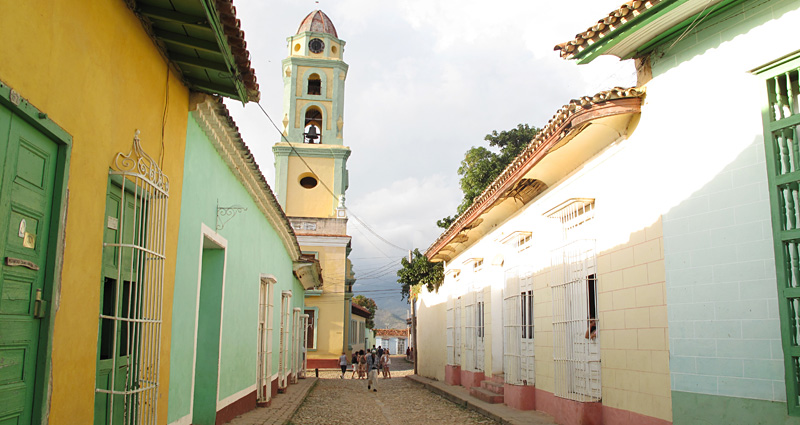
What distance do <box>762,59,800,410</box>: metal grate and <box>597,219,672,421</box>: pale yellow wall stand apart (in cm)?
155

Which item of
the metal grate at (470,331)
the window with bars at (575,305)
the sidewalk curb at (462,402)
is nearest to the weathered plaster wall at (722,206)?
the window with bars at (575,305)

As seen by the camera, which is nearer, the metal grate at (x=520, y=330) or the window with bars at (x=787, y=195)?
the window with bars at (x=787, y=195)

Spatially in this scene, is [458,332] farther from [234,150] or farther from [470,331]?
[234,150]

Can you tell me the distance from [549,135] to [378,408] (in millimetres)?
7579

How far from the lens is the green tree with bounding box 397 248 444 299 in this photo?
21.8 metres

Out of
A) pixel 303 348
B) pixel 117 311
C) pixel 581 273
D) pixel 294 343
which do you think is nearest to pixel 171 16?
pixel 117 311

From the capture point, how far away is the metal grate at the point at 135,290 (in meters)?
4.90

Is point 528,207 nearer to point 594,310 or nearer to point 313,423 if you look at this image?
point 594,310

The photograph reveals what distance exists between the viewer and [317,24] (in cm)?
3005

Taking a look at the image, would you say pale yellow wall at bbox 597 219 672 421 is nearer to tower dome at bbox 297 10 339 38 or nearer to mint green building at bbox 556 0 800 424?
mint green building at bbox 556 0 800 424

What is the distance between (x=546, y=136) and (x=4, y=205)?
22.4 feet

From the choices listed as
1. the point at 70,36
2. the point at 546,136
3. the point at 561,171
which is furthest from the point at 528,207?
the point at 70,36

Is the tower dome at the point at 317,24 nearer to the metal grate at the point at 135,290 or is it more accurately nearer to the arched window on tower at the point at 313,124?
the arched window on tower at the point at 313,124

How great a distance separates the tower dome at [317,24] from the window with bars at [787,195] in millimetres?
26049
